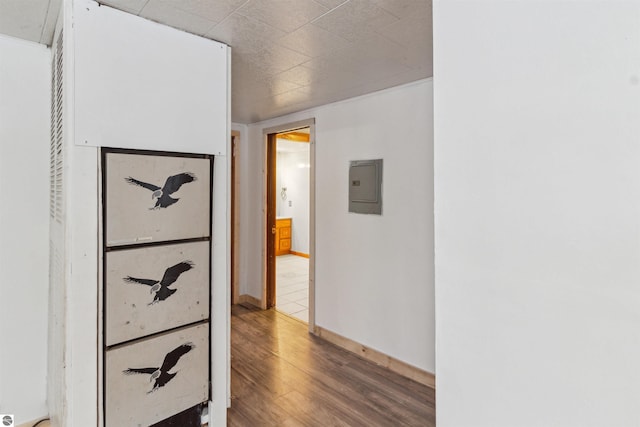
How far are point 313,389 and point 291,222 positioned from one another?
5.75 meters

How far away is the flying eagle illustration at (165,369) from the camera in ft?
5.47

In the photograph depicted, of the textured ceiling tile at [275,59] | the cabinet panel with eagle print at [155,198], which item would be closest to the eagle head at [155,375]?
the cabinet panel with eagle print at [155,198]

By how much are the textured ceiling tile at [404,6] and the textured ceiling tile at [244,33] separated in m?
0.56

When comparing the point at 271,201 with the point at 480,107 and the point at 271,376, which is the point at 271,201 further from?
the point at 480,107

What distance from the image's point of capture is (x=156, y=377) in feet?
5.57

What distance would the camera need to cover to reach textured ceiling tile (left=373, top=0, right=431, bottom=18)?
1.55 metres

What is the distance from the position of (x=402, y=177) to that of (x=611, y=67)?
219cm

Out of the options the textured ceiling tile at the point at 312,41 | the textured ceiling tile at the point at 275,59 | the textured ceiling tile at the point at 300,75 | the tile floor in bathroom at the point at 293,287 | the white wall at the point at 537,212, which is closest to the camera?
the white wall at the point at 537,212

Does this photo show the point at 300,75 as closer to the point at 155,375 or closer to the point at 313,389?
the point at 155,375

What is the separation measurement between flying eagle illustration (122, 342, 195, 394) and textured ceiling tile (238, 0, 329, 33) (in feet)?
5.64

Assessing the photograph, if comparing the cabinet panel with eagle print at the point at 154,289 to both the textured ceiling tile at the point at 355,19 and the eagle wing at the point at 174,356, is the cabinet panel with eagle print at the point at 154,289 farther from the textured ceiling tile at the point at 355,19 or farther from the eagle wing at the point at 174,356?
the textured ceiling tile at the point at 355,19

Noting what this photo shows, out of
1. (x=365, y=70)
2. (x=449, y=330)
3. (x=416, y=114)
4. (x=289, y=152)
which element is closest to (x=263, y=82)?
(x=365, y=70)

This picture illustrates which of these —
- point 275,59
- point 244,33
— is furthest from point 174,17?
point 275,59

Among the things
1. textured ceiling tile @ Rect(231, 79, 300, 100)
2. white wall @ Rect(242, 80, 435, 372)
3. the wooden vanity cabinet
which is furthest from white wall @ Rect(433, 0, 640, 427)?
the wooden vanity cabinet
